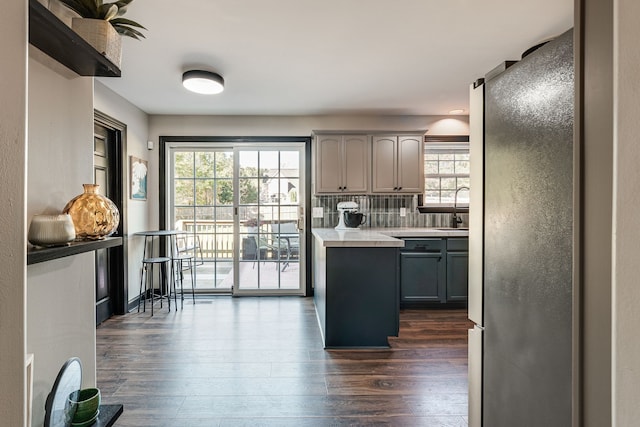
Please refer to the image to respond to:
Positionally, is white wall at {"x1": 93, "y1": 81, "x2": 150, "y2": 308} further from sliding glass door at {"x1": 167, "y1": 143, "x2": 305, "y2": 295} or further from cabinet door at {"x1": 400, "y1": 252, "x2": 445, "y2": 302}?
cabinet door at {"x1": 400, "y1": 252, "x2": 445, "y2": 302}

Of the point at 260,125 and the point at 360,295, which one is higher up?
the point at 260,125

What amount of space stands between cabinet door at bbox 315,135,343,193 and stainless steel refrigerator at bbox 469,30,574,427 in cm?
299

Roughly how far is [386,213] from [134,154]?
326 centimetres

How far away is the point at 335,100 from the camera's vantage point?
3.79 m

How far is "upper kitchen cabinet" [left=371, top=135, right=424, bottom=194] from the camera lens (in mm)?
4219

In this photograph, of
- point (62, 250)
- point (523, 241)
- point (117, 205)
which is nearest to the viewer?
point (523, 241)

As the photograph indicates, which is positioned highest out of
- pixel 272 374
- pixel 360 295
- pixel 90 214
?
pixel 90 214

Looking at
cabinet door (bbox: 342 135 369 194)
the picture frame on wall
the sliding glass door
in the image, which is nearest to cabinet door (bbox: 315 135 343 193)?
cabinet door (bbox: 342 135 369 194)

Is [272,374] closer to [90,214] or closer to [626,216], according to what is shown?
[90,214]

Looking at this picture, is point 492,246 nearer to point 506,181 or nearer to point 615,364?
point 506,181

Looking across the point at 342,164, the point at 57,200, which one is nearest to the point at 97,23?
the point at 57,200

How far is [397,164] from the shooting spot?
423 cm

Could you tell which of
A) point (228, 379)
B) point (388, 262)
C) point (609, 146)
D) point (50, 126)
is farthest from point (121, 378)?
point (609, 146)

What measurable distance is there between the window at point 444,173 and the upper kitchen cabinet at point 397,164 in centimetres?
34
